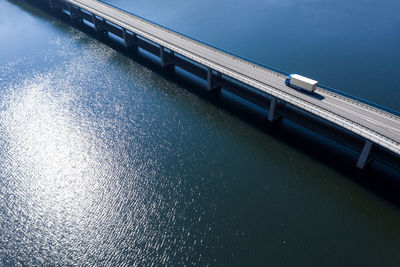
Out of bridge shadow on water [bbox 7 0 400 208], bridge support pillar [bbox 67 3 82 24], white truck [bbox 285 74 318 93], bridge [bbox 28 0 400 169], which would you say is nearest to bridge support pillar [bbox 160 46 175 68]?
bridge [bbox 28 0 400 169]

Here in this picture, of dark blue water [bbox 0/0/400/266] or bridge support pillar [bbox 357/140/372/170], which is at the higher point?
bridge support pillar [bbox 357/140/372/170]

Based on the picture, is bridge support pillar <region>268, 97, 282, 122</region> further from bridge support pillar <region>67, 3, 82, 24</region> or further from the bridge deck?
bridge support pillar <region>67, 3, 82, 24</region>

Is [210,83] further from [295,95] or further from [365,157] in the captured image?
[365,157]

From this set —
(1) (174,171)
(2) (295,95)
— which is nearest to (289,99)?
(2) (295,95)

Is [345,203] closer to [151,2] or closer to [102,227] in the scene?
[102,227]

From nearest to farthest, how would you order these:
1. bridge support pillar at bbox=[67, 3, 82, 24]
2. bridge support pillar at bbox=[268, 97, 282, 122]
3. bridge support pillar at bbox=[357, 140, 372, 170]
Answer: bridge support pillar at bbox=[357, 140, 372, 170]
bridge support pillar at bbox=[268, 97, 282, 122]
bridge support pillar at bbox=[67, 3, 82, 24]

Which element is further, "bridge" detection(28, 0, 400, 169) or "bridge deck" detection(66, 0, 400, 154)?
"bridge" detection(28, 0, 400, 169)

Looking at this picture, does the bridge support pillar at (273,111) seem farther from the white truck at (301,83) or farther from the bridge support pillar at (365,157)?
the bridge support pillar at (365,157)

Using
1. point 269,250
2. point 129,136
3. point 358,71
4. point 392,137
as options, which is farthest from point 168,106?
point 358,71
